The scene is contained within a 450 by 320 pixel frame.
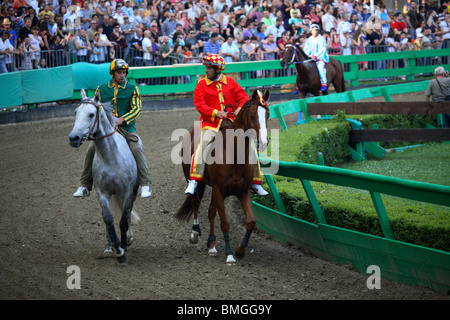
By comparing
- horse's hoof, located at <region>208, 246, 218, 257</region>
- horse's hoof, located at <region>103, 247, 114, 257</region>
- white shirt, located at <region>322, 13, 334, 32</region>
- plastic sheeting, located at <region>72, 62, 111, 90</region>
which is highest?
white shirt, located at <region>322, 13, 334, 32</region>

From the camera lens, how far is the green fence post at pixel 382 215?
21.2 ft

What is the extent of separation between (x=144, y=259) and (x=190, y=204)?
52.7 inches

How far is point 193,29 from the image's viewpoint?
22.2 m

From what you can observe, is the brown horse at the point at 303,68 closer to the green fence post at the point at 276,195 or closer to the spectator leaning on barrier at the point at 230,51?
the spectator leaning on barrier at the point at 230,51

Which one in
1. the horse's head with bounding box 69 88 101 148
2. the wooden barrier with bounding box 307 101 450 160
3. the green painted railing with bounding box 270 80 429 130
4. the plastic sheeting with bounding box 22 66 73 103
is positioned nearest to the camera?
the horse's head with bounding box 69 88 101 148

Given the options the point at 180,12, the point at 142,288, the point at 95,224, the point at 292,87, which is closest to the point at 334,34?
the point at 292,87

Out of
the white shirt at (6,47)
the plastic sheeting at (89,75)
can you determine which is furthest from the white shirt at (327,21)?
the white shirt at (6,47)

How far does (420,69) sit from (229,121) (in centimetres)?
1998

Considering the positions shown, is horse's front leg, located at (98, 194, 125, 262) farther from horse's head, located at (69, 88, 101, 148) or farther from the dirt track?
horse's head, located at (69, 88, 101, 148)

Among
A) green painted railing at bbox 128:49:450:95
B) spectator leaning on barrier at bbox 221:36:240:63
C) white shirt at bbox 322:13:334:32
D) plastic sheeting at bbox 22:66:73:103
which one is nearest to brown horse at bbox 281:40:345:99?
green painted railing at bbox 128:49:450:95

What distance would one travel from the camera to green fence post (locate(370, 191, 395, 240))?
6477mm

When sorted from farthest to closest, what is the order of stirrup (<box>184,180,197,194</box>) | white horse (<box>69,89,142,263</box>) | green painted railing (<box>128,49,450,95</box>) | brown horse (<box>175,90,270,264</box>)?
1. green painted railing (<box>128,49,450,95</box>)
2. stirrup (<box>184,180,197,194</box>)
3. white horse (<box>69,89,142,263</box>)
4. brown horse (<box>175,90,270,264</box>)

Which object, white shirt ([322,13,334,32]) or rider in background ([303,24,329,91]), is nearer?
rider in background ([303,24,329,91])

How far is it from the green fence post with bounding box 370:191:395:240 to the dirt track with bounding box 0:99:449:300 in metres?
0.53
